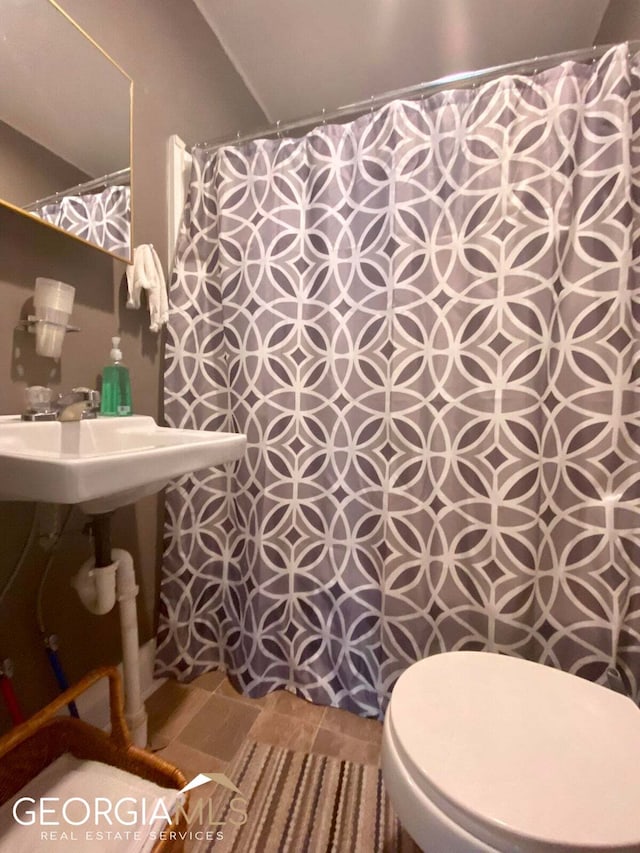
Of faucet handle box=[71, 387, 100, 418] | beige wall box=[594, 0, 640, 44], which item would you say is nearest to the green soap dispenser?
faucet handle box=[71, 387, 100, 418]

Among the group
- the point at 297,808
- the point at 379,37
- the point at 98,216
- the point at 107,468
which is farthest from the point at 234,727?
the point at 379,37

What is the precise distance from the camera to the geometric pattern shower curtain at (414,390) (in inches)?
37.9

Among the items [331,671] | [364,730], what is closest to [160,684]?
[331,671]

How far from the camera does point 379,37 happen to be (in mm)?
1459

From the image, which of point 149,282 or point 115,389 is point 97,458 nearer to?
point 115,389

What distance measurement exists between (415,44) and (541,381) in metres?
1.47

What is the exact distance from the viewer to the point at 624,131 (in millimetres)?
900

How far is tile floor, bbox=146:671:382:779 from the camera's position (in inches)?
43.3

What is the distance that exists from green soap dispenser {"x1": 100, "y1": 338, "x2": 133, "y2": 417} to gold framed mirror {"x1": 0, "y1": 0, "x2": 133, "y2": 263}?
307 millimetres

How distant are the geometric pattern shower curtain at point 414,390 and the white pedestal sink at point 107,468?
0.32 metres

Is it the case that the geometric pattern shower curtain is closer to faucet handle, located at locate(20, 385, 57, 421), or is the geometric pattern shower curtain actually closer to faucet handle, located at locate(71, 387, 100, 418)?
faucet handle, located at locate(71, 387, 100, 418)

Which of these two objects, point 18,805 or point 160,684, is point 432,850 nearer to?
point 18,805

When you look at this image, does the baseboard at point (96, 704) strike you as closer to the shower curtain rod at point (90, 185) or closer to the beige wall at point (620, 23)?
the shower curtain rod at point (90, 185)

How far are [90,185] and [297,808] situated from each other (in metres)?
1.67
